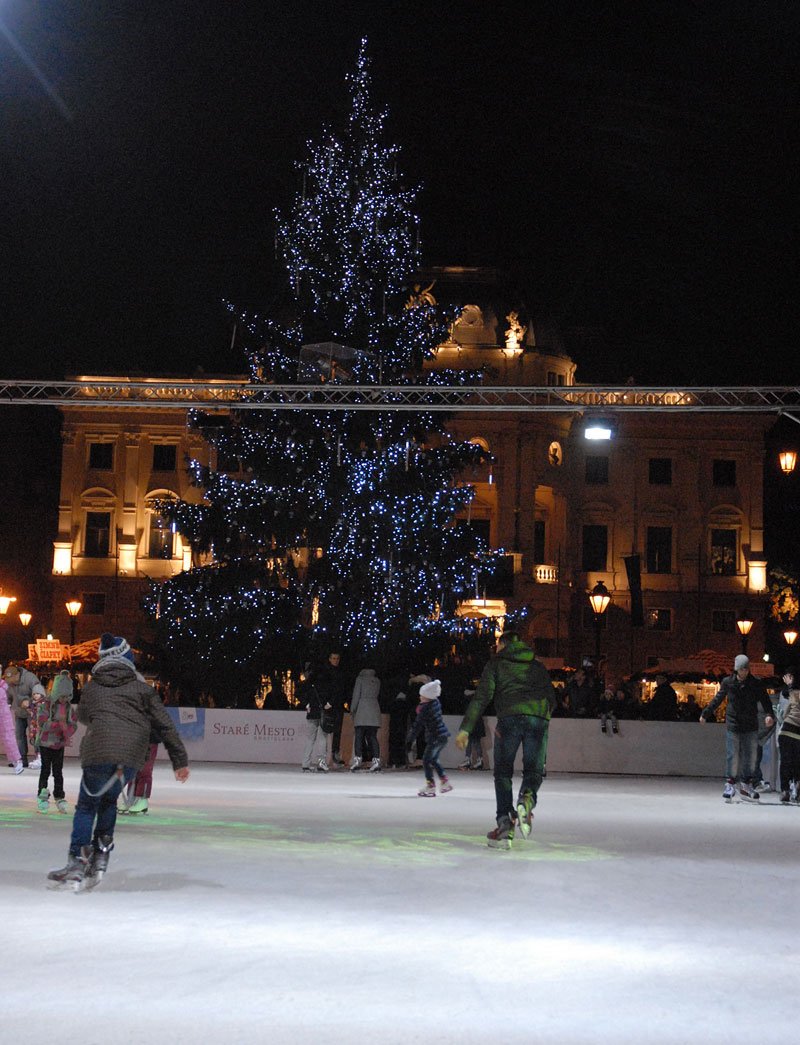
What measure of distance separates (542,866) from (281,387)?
12.8m

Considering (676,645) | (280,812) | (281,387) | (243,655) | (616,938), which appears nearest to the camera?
(616,938)

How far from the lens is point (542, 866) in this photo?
1090 cm

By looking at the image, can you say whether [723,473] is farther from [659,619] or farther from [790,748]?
[790,748]

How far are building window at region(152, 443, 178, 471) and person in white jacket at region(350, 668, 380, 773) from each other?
4841 cm

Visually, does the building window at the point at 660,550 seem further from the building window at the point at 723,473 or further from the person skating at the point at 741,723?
the person skating at the point at 741,723

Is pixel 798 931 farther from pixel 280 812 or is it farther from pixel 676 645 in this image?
pixel 676 645

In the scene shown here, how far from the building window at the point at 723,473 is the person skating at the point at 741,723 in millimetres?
53521

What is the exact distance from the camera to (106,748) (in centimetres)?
917

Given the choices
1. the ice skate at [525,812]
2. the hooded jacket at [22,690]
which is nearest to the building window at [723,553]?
the hooded jacket at [22,690]

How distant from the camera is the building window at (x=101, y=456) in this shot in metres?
72.6

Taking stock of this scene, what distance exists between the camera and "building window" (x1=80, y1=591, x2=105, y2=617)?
7050 centimetres

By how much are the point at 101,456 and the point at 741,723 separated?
185 feet

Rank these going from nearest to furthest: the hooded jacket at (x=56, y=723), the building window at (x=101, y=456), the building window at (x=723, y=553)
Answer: the hooded jacket at (x=56, y=723) → the building window at (x=723, y=553) → the building window at (x=101, y=456)

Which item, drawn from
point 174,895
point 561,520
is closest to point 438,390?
point 174,895
